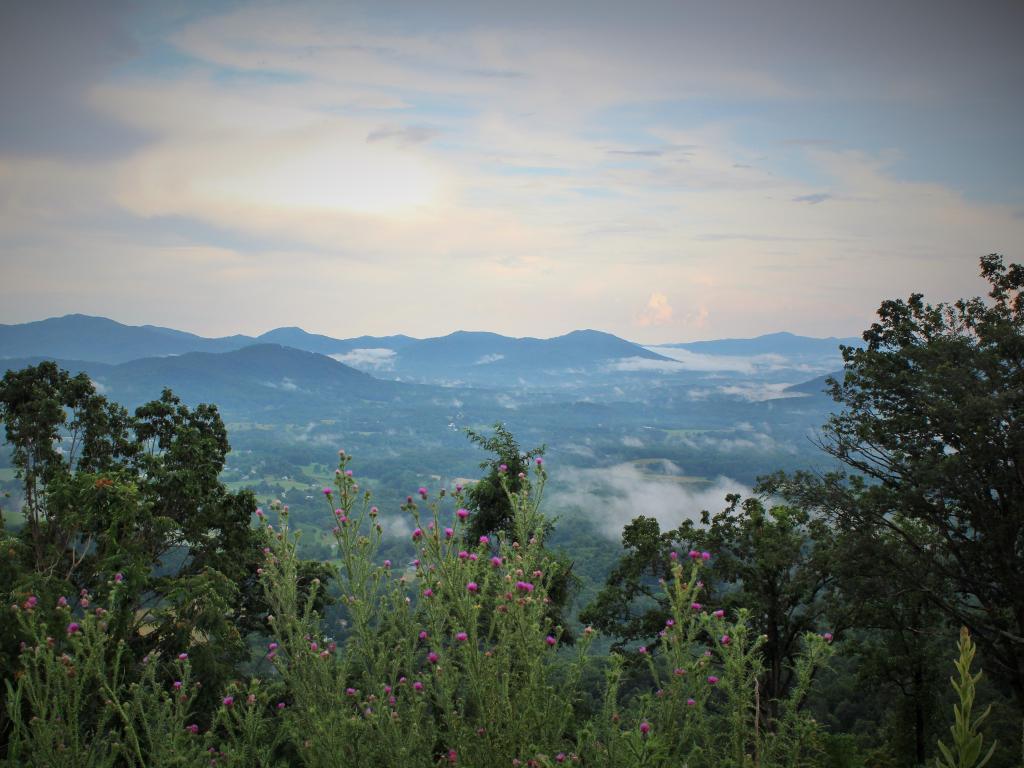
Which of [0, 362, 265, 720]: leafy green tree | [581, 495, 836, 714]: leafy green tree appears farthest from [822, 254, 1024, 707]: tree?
[0, 362, 265, 720]: leafy green tree

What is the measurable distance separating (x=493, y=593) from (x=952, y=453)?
11578mm

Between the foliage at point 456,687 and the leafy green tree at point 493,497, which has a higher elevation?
the foliage at point 456,687

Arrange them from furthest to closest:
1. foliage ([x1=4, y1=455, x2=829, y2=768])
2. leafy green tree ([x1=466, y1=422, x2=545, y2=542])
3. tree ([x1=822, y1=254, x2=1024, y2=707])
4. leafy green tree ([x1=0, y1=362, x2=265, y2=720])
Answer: leafy green tree ([x1=466, y1=422, x2=545, y2=542]) < tree ([x1=822, y1=254, x2=1024, y2=707]) < leafy green tree ([x1=0, y1=362, x2=265, y2=720]) < foliage ([x1=4, y1=455, x2=829, y2=768])

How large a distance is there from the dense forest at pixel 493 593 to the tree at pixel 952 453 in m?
0.06

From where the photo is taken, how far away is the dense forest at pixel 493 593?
144 inches

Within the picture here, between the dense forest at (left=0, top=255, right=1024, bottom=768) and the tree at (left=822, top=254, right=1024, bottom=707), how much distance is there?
2.4 inches

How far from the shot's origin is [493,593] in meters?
4.77

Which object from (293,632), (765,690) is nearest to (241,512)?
(293,632)

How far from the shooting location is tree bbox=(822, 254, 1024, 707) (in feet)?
38.5

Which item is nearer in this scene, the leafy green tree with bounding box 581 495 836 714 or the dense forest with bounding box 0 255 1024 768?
the dense forest with bounding box 0 255 1024 768

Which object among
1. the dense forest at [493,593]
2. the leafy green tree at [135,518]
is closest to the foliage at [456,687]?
the dense forest at [493,593]

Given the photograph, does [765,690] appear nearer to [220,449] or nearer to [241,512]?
[241,512]

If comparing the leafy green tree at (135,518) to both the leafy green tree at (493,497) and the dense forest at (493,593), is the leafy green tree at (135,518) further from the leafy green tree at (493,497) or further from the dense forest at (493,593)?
the leafy green tree at (493,497)

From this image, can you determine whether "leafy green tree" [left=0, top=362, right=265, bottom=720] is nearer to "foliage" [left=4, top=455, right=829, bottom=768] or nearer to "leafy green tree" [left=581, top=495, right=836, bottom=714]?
"foliage" [left=4, top=455, right=829, bottom=768]
